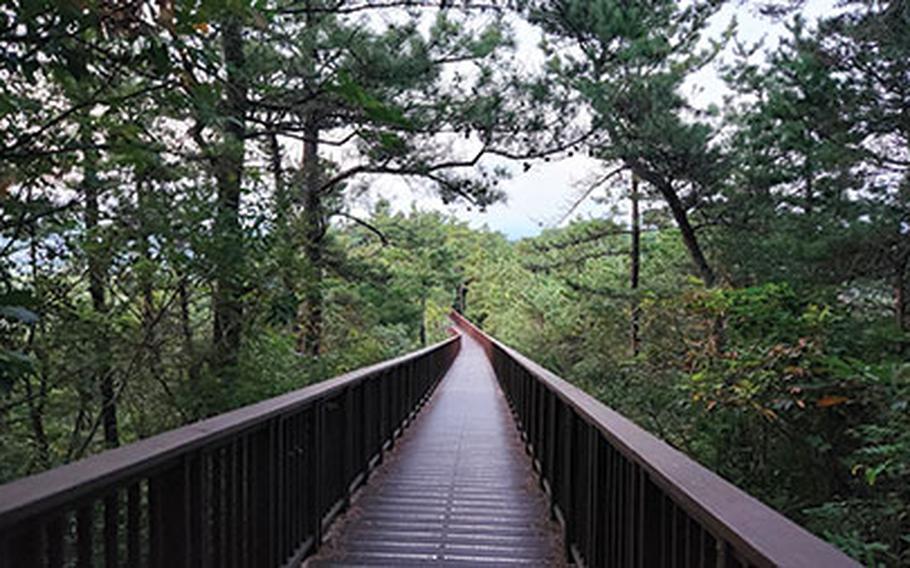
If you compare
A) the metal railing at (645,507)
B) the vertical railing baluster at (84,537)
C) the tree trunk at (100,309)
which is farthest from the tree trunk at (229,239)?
the vertical railing baluster at (84,537)

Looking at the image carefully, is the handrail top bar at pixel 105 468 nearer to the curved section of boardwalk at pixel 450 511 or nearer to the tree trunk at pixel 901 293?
the curved section of boardwalk at pixel 450 511

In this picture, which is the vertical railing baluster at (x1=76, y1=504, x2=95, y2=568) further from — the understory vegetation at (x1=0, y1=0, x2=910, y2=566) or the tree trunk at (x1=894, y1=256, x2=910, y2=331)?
the tree trunk at (x1=894, y1=256, x2=910, y2=331)

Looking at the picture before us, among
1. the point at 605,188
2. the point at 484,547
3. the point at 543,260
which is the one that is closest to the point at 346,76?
the point at 484,547

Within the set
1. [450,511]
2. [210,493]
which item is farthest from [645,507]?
[450,511]

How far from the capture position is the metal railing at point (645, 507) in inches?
51.3

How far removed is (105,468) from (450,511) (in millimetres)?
3509

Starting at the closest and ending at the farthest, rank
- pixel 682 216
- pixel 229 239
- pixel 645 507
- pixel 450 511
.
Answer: pixel 645 507, pixel 450 511, pixel 229 239, pixel 682 216

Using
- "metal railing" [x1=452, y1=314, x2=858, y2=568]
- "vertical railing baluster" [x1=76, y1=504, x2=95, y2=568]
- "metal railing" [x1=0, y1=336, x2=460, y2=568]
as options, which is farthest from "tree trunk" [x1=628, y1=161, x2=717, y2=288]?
"vertical railing baluster" [x1=76, y1=504, x2=95, y2=568]

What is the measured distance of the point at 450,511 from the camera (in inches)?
191

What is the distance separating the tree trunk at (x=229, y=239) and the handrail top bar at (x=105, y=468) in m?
3.61

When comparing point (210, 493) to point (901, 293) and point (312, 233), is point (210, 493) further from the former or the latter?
point (901, 293)

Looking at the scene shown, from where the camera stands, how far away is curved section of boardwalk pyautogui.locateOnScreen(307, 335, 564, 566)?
12.7 feet

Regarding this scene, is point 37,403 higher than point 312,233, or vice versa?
point 312,233

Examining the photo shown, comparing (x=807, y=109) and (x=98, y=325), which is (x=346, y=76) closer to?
(x=98, y=325)
